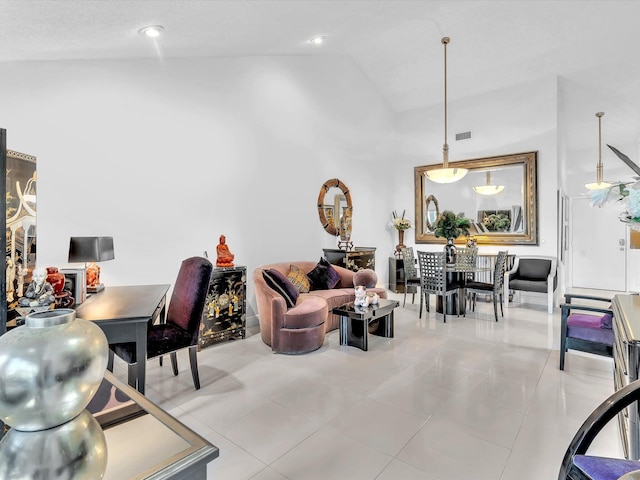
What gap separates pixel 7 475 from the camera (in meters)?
0.78

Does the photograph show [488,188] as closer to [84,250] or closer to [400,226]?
[400,226]

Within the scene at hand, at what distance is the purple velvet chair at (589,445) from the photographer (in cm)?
111

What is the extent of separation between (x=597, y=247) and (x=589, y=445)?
9.10 meters

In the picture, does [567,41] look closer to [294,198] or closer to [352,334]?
[294,198]

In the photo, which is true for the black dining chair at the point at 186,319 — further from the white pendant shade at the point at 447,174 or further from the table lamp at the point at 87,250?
the white pendant shade at the point at 447,174

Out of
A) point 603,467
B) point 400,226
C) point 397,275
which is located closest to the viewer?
point 603,467

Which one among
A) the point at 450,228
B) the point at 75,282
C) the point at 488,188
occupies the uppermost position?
the point at 488,188

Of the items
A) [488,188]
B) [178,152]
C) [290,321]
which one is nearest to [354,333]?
[290,321]

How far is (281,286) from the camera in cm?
400

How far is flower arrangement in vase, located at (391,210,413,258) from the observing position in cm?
734

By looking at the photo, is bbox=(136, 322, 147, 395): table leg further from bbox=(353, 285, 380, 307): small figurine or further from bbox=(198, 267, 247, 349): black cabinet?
bbox=(353, 285, 380, 307): small figurine

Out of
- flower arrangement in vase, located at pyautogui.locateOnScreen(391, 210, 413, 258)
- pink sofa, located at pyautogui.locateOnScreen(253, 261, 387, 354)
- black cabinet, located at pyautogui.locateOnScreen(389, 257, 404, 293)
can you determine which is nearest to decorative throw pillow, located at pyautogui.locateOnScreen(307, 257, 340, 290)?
pink sofa, located at pyautogui.locateOnScreen(253, 261, 387, 354)

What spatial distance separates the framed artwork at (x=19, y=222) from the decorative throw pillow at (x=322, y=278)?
10.4 feet

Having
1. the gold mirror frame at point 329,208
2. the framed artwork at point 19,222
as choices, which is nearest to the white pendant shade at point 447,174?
the gold mirror frame at point 329,208
